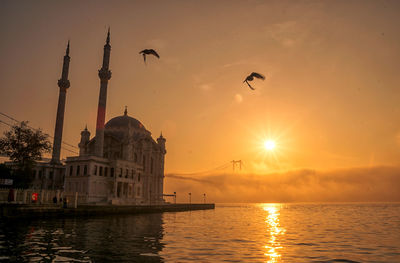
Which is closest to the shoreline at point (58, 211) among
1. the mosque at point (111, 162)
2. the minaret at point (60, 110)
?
the mosque at point (111, 162)

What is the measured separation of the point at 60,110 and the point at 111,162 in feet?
48.4

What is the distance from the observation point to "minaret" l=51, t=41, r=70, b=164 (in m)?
68.0

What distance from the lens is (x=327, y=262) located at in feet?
51.1

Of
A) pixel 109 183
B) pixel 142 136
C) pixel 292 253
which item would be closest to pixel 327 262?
pixel 292 253

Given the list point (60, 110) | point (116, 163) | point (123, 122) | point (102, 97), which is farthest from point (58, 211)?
point (123, 122)

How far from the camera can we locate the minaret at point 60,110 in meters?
68.0

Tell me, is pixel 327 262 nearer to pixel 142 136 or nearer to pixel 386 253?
pixel 386 253

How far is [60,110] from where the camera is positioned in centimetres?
6888

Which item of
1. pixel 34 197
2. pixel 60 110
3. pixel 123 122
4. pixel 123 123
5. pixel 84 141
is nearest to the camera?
pixel 34 197

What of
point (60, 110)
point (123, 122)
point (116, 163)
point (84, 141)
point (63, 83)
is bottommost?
point (116, 163)

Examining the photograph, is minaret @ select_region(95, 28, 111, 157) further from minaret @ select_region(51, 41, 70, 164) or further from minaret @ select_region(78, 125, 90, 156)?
minaret @ select_region(78, 125, 90, 156)

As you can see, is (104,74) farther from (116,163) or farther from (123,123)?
(123,123)

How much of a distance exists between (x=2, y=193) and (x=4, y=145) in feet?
59.1

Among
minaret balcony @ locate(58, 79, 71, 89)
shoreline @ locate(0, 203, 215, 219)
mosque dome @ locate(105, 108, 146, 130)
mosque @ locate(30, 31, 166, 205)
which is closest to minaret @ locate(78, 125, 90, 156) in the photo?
mosque @ locate(30, 31, 166, 205)
